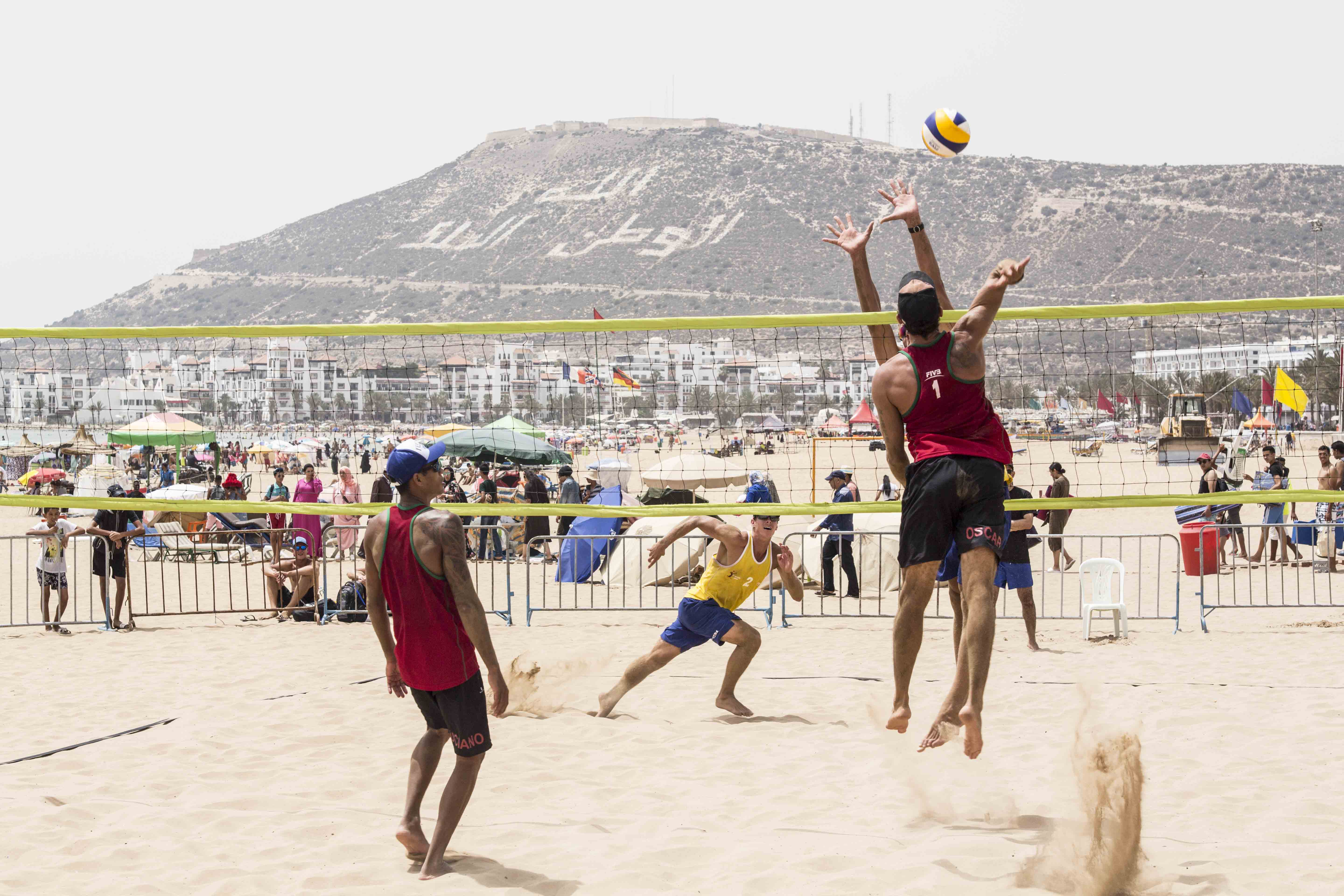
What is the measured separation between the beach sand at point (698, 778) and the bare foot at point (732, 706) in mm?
65

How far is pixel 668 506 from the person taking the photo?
7305 mm

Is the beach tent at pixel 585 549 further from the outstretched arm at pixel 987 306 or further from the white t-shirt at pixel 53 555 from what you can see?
the outstretched arm at pixel 987 306

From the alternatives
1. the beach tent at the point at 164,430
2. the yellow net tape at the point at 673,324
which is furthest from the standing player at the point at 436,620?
the beach tent at the point at 164,430

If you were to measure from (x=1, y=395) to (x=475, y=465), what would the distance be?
9.07 metres

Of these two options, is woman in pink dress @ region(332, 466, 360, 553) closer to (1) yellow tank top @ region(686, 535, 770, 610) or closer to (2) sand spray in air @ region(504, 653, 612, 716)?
(2) sand spray in air @ region(504, 653, 612, 716)

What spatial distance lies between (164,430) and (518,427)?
451cm

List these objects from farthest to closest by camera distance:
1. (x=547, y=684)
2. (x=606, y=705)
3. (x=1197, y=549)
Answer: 1. (x=1197, y=549)
2. (x=547, y=684)
3. (x=606, y=705)

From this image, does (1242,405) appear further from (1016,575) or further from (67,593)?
(67,593)

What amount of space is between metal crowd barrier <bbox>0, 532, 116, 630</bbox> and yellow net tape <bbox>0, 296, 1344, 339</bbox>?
307 centimetres

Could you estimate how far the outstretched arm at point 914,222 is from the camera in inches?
198

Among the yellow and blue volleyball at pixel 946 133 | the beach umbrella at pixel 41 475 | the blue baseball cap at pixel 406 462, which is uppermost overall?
the yellow and blue volleyball at pixel 946 133

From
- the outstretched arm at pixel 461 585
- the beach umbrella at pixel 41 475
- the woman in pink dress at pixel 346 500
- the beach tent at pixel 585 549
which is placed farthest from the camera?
the beach umbrella at pixel 41 475

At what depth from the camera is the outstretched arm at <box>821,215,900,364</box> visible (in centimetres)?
508

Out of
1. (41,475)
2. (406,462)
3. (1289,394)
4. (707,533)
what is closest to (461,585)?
(406,462)
